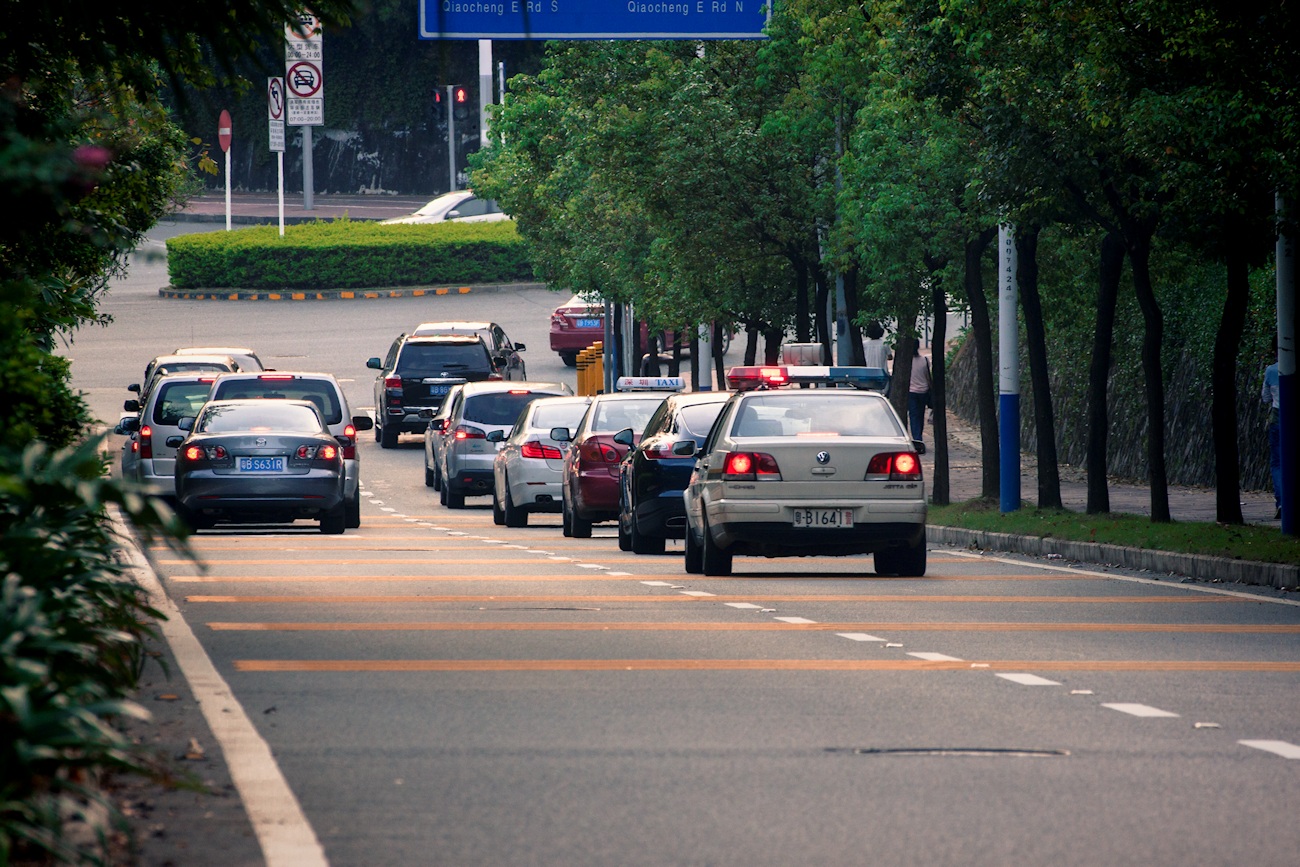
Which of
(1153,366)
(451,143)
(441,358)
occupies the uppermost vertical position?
(451,143)

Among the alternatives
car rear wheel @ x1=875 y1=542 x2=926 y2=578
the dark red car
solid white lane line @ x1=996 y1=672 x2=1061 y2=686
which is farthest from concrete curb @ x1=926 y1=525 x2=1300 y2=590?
solid white lane line @ x1=996 y1=672 x2=1061 y2=686

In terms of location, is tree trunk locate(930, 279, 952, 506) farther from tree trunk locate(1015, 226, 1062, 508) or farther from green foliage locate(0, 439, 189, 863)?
green foliage locate(0, 439, 189, 863)

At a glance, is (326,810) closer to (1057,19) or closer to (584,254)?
(1057,19)

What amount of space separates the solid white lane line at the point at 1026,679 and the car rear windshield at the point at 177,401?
60.1 ft

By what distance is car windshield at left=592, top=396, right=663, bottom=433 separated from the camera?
85.7ft

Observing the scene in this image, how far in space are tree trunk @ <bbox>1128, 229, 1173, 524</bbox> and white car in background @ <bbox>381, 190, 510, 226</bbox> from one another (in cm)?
5308

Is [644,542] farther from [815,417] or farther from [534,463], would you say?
[534,463]

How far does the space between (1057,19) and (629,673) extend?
35.3 ft

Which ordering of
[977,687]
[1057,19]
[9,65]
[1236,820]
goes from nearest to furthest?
[1236,820] → [977,687] → [9,65] → [1057,19]

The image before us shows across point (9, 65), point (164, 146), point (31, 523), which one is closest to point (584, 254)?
point (164, 146)

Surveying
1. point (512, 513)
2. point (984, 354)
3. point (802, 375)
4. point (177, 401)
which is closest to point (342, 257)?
point (177, 401)

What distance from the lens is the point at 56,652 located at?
7512mm

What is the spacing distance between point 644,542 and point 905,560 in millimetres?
4178

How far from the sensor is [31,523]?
819 centimetres
